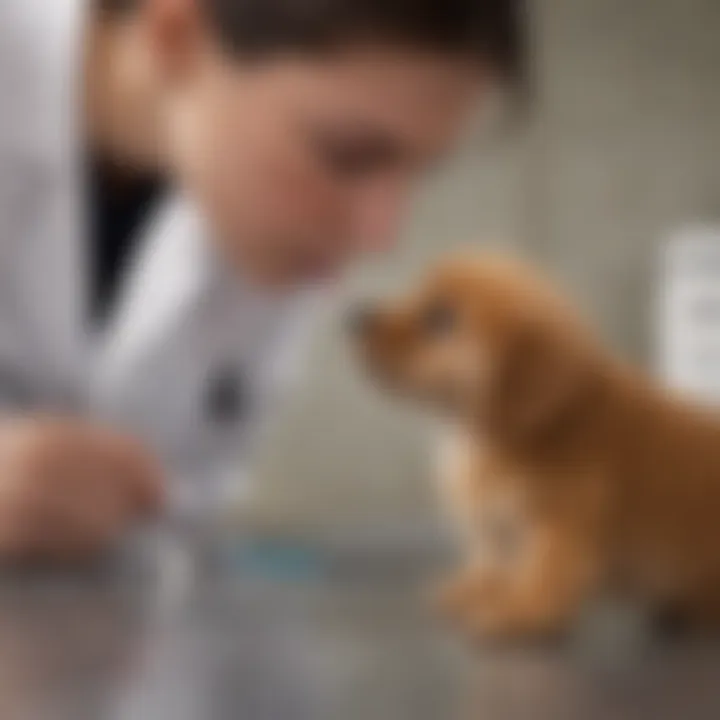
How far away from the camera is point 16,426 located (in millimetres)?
682

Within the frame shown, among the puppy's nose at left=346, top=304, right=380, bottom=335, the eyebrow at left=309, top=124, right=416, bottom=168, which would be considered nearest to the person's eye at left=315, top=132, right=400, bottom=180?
the eyebrow at left=309, top=124, right=416, bottom=168

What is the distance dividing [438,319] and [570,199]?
0.93ft

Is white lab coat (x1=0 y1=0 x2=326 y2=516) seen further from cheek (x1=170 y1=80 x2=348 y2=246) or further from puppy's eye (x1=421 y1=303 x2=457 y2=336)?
puppy's eye (x1=421 y1=303 x2=457 y2=336)

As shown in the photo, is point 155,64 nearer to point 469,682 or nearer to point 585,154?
point 585,154

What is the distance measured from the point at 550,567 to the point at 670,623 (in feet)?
0.18

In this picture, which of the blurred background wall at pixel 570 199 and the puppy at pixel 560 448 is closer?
the puppy at pixel 560 448

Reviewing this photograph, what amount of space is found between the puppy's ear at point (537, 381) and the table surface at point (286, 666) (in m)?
0.08

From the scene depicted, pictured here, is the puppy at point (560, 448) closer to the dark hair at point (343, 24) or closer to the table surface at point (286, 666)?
the table surface at point (286, 666)

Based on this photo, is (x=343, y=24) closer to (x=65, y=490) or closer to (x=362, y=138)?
(x=362, y=138)

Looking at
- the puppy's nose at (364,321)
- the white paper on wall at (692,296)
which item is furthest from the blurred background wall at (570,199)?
the puppy's nose at (364,321)

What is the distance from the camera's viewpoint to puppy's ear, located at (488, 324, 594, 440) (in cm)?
52

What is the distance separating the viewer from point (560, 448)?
0.52 meters

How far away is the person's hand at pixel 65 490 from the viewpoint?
66 cm

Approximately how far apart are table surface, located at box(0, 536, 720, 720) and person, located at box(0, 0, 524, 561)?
0.28ft
